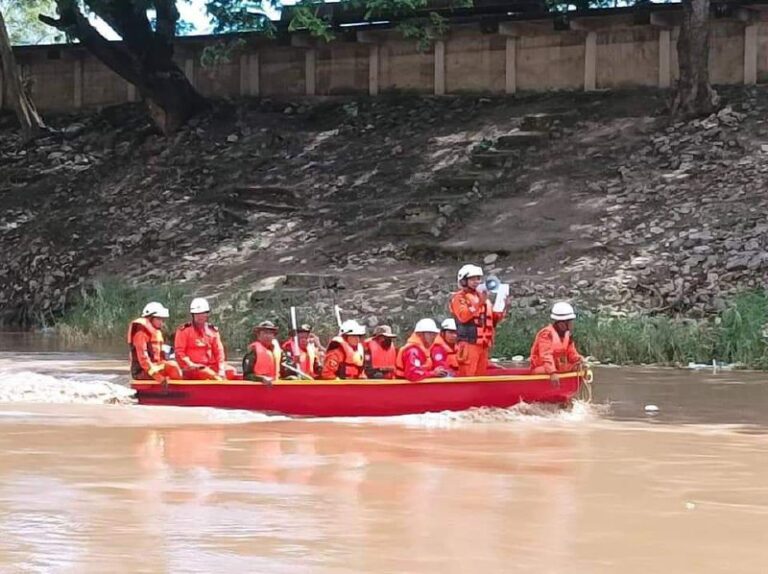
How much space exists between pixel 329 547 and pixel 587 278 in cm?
1472

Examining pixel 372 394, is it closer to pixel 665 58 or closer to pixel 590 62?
pixel 665 58

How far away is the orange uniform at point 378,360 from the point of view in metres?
15.9

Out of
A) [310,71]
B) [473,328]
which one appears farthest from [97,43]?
[473,328]

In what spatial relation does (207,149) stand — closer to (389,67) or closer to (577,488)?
(389,67)

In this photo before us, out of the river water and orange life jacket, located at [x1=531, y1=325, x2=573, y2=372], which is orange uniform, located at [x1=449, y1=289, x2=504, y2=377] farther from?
the river water

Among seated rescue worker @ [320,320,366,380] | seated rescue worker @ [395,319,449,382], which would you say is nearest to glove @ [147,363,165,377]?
seated rescue worker @ [320,320,366,380]

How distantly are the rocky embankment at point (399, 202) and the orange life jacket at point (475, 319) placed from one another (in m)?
6.70

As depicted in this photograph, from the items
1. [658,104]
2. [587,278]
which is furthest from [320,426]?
[658,104]

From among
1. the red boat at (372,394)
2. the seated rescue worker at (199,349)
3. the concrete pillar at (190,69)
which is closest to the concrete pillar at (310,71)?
the concrete pillar at (190,69)

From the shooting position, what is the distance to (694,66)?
1017 inches

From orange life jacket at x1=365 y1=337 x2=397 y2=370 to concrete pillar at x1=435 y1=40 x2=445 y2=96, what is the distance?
15.1 meters

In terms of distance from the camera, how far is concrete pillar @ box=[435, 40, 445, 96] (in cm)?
3011

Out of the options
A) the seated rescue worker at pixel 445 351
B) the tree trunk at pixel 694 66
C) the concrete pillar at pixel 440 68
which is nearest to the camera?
the seated rescue worker at pixel 445 351

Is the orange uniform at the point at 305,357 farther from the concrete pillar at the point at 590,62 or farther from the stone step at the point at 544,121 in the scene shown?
the concrete pillar at the point at 590,62
